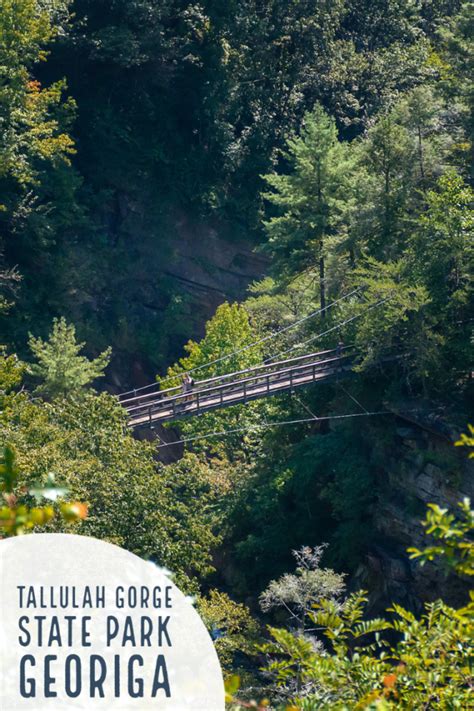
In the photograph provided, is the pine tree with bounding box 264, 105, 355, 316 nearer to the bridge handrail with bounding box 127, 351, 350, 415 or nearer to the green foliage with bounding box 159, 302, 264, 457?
the green foliage with bounding box 159, 302, 264, 457

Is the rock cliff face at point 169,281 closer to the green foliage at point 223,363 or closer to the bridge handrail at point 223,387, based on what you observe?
the green foliage at point 223,363

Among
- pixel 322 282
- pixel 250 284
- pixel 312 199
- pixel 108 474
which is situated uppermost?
pixel 250 284

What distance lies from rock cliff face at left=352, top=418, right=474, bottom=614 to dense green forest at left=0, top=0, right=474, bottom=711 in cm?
5

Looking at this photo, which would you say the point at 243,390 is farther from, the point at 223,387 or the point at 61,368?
the point at 61,368

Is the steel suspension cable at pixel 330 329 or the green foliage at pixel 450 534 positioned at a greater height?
the steel suspension cable at pixel 330 329

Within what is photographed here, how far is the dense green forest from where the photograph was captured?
1034 inches

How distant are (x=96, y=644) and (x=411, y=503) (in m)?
20.9

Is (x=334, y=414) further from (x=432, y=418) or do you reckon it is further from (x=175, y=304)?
(x=175, y=304)

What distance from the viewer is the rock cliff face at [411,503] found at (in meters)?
27.4

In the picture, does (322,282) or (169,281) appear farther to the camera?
(169,281)

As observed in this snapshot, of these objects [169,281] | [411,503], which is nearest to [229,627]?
[411,503]

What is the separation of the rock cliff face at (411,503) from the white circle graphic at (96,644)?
19.2 m

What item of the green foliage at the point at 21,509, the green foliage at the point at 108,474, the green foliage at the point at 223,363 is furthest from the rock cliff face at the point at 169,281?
the green foliage at the point at 21,509

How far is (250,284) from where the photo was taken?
43.1 metres
